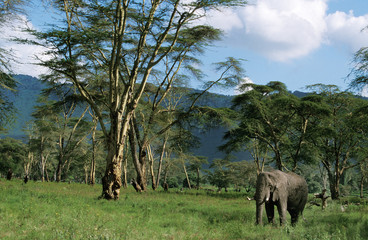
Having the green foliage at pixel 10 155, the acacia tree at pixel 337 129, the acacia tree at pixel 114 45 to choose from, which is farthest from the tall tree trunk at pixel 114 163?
the green foliage at pixel 10 155

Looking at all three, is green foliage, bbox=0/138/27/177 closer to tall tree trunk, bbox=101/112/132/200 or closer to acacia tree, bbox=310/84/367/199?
tall tree trunk, bbox=101/112/132/200

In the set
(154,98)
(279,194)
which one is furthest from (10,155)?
(279,194)

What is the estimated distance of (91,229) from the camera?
7.79 m

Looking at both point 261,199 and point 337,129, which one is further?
point 337,129

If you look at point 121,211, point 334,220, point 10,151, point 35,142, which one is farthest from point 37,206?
point 10,151

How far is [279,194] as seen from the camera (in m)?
10.2

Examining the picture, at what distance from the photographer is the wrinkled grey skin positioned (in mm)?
9984

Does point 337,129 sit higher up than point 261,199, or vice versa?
point 337,129

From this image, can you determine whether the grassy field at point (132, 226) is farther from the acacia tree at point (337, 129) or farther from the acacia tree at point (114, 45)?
the acacia tree at point (337, 129)

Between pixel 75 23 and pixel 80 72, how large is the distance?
6.52m

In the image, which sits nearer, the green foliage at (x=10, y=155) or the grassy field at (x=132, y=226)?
the grassy field at (x=132, y=226)

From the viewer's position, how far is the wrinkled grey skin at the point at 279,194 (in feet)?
32.8

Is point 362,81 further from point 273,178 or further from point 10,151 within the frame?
point 10,151

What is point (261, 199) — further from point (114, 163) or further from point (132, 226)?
point (114, 163)
